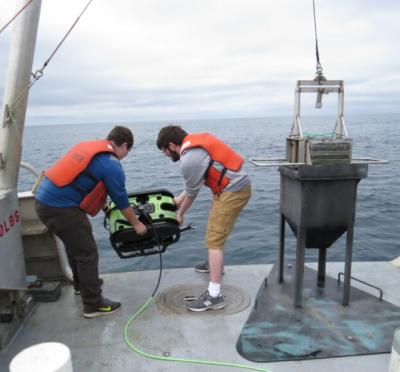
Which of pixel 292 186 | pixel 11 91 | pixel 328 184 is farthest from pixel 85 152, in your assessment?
pixel 328 184

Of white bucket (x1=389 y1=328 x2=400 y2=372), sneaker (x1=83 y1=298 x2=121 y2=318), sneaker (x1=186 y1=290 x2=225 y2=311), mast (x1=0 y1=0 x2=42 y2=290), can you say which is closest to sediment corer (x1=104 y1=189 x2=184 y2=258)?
sneaker (x1=83 y1=298 x2=121 y2=318)

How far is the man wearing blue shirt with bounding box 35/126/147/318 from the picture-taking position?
3.28 metres

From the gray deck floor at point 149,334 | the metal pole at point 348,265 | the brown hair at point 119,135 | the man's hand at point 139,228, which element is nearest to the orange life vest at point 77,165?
the brown hair at point 119,135

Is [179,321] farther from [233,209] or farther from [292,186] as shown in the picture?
[292,186]

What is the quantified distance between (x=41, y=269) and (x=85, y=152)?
1725mm

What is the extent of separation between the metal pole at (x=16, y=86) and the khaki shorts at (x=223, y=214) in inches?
74.1

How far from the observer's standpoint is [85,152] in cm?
326

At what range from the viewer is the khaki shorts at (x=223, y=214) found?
3688 millimetres

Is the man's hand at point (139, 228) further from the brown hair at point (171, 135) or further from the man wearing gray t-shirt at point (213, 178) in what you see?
the brown hair at point (171, 135)

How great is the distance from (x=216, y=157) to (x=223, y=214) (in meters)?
0.56

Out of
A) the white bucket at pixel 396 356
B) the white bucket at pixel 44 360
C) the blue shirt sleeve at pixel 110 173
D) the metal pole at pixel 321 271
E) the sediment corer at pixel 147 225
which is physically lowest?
the metal pole at pixel 321 271

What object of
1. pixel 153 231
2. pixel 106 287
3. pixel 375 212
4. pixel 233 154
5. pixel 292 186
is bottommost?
pixel 375 212

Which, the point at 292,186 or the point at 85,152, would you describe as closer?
the point at 85,152

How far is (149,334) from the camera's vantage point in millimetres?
3355
